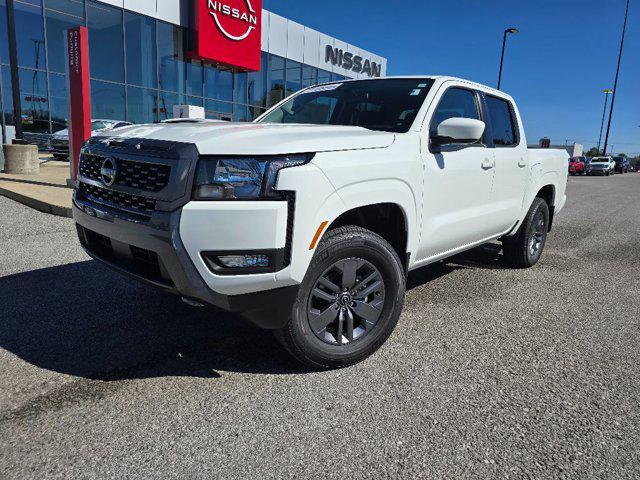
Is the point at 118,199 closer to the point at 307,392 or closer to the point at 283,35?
the point at 307,392

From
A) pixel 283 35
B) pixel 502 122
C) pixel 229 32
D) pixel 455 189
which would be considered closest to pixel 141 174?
pixel 455 189

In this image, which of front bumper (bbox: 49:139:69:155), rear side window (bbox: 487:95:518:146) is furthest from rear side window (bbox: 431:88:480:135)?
front bumper (bbox: 49:139:69:155)

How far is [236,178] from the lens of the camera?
235 cm

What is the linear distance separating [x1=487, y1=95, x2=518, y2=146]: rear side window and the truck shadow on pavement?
282 cm

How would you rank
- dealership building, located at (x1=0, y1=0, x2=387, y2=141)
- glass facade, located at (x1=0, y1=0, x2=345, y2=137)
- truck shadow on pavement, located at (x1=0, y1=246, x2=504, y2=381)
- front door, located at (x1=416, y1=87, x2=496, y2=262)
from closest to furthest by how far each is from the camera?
truck shadow on pavement, located at (x1=0, y1=246, x2=504, y2=381), front door, located at (x1=416, y1=87, x2=496, y2=262), glass facade, located at (x1=0, y1=0, x2=345, y2=137), dealership building, located at (x1=0, y1=0, x2=387, y2=141)

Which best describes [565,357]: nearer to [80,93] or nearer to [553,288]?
[553,288]

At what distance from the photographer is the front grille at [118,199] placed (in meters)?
2.48

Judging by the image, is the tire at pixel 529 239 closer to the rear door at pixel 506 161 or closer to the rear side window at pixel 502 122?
the rear door at pixel 506 161

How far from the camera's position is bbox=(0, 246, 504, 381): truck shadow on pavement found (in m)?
2.86

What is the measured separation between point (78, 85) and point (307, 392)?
919 centimetres

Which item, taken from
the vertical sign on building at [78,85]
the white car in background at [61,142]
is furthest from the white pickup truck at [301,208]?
the white car in background at [61,142]

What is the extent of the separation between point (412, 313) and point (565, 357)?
3.75 ft

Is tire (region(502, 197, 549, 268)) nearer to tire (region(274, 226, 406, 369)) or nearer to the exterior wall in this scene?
tire (region(274, 226, 406, 369))

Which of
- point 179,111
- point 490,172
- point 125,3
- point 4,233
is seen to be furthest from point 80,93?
point 125,3
